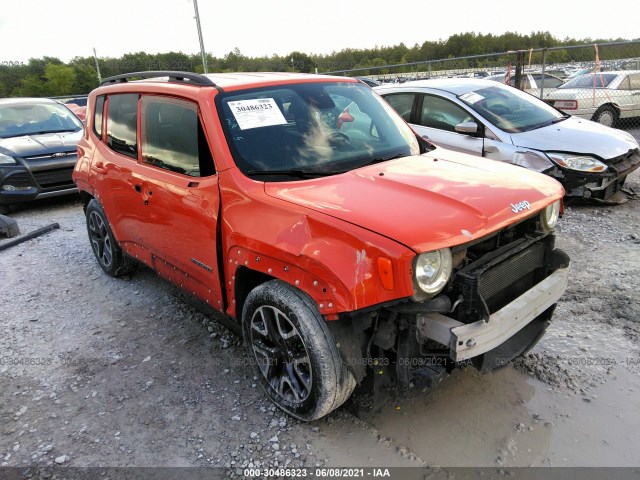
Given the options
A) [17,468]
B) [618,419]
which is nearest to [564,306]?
[618,419]

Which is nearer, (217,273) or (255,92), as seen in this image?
(217,273)

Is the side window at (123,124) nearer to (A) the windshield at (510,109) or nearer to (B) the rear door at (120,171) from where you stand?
(B) the rear door at (120,171)

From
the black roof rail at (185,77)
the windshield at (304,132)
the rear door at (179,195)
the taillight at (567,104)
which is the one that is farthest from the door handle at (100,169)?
the taillight at (567,104)

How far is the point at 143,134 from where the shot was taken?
12.2ft

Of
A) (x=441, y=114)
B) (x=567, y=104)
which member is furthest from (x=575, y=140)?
(x=567, y=104)

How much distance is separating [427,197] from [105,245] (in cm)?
365

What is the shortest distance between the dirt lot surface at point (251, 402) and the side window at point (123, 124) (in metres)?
1.40

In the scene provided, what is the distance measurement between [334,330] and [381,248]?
544 millimetres

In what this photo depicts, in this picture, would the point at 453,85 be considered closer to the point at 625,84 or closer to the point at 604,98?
the point at 604,98

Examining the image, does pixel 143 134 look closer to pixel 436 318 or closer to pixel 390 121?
pixel 390 121

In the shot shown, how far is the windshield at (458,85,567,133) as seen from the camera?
6.23m

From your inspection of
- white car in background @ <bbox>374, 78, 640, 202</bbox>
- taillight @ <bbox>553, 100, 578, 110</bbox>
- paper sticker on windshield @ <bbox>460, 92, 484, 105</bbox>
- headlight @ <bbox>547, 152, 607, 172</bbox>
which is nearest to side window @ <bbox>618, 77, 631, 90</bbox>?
taillight @ <bbox>553, 100, 578, 110</bbox>

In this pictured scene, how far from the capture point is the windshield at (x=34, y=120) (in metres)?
8.22

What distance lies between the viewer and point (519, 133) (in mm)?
6066
